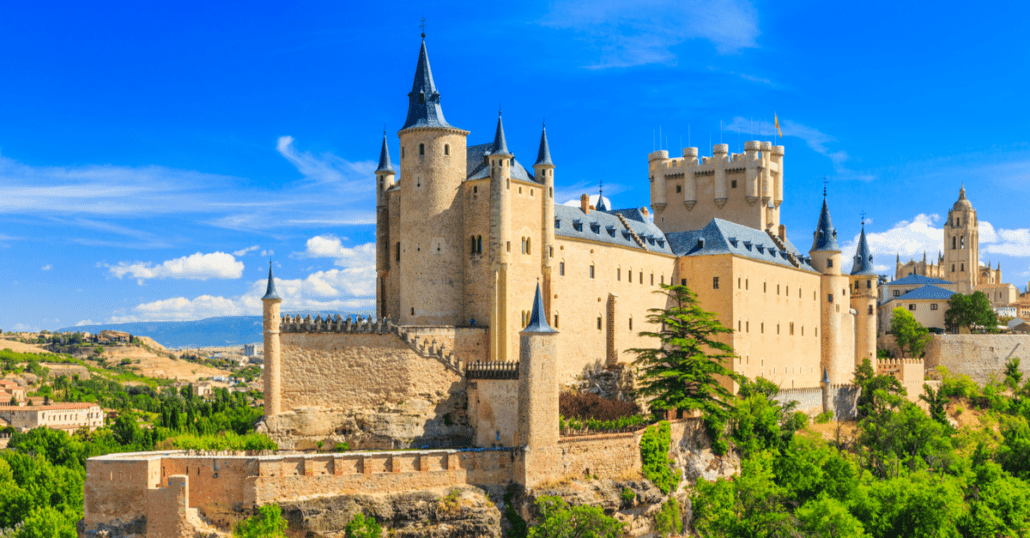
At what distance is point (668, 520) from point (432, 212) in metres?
22.3

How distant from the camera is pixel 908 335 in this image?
93812 millimetres

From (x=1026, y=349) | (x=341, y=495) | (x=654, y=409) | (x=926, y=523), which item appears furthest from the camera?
(x=1026, y=349)

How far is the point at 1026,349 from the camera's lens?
91938mm

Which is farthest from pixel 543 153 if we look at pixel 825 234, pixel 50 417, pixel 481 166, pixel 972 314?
pixel 50 417

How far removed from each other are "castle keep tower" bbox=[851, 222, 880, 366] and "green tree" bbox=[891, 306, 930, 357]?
8208mm

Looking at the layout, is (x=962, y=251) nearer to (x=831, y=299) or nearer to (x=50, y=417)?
(x=831, y=299)

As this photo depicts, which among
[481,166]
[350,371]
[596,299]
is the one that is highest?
[481,166]

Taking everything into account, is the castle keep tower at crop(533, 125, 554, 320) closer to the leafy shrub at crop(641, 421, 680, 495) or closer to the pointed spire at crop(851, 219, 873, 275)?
the leafy shrub at crop(641, 421, 680, 495)

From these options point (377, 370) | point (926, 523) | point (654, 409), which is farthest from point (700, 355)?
point (377, 370)

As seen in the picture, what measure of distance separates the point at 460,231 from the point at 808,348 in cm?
3759

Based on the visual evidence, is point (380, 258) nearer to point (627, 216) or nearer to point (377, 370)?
point (377, 370)

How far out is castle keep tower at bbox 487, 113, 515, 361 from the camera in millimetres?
54875

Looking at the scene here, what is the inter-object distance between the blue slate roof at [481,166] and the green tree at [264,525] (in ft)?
77.7

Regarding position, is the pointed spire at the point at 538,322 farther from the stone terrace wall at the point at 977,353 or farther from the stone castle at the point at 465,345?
the stone terrace wall at the point at 977,353
